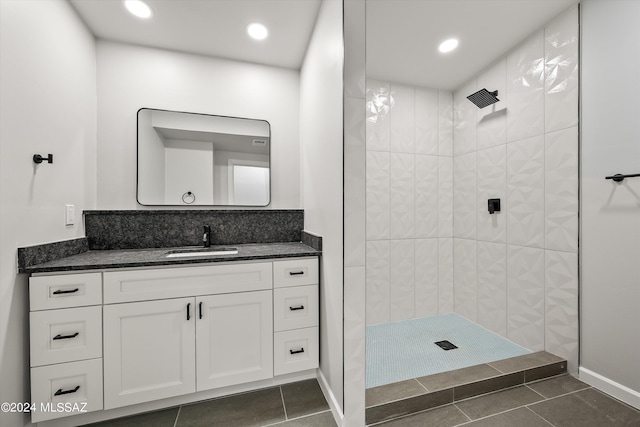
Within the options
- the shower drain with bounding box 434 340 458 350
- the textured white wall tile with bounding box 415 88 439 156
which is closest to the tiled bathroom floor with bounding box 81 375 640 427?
the shower drain with bounding box 434 340 458 350

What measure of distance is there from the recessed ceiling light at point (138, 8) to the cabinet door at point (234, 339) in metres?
1.86

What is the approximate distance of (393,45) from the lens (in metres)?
2.06

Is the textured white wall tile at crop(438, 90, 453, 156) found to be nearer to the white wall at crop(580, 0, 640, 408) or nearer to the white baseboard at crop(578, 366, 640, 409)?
the white wall at crop(580, 0, 640, 408)

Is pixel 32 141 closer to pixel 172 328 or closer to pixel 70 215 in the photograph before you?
pixel 70 215

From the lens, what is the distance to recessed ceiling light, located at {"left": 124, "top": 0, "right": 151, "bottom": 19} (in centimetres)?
163

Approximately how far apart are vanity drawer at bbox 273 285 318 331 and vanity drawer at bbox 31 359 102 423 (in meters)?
0.96

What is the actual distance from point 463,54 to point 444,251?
181 cm

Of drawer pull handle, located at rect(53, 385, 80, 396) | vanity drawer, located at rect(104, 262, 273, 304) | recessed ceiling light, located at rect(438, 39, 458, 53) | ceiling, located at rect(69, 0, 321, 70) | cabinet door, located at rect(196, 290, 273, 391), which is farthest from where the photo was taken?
recessed ceiling light, located at rect(438, 39, 458, 53)

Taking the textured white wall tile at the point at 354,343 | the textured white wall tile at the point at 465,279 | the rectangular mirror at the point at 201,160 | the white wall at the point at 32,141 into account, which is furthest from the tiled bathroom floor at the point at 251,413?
the textured white wall tile at the point at 465,279

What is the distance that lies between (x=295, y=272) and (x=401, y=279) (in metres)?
1.34

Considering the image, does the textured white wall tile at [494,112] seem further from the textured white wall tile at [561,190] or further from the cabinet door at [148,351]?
the cabinet door at [148,351]

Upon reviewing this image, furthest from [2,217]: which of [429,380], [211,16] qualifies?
[429,380]

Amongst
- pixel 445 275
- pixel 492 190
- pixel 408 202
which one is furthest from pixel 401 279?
pixel 492 190

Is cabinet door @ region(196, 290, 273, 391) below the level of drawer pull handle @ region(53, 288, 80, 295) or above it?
below
